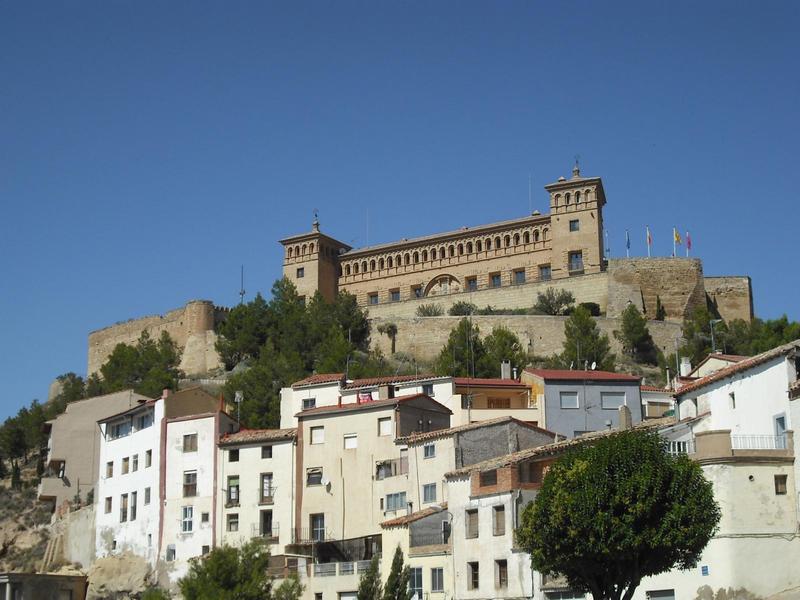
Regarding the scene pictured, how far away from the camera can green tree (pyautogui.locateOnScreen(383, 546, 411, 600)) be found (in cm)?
4594

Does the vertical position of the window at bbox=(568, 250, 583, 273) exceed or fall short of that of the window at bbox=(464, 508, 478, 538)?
it exceeds it

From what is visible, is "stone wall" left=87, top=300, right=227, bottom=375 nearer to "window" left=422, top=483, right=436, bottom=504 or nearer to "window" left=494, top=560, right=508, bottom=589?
"window" left=422, top=483, right=436, bottom=504

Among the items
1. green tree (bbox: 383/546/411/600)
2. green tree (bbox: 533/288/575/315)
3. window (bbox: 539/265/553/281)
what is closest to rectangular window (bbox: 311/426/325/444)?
green tree (bbox: 383/546/411/600)

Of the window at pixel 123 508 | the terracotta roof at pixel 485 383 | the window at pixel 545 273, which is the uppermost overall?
the window at pixel 545 273

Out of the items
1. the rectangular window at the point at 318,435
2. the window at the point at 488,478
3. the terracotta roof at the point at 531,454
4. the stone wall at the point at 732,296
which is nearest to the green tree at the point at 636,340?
the stone wall at the point at 732,296

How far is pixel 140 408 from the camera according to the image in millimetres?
68750

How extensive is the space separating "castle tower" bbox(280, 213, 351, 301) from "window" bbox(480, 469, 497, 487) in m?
66.8

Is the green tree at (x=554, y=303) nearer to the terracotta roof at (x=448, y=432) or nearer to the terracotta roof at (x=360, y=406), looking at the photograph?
the terracotta roof at (x=360, y=406)

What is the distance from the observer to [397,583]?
46250mm

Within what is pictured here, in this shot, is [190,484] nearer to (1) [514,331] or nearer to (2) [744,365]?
(2) [744,365]

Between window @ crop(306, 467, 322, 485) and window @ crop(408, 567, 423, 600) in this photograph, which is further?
window @ crop(306, 467, 322, 485)

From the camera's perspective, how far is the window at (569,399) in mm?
66750

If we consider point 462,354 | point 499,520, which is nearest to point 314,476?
point 499,520

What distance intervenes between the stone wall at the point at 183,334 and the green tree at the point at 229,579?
63174 millimetres
